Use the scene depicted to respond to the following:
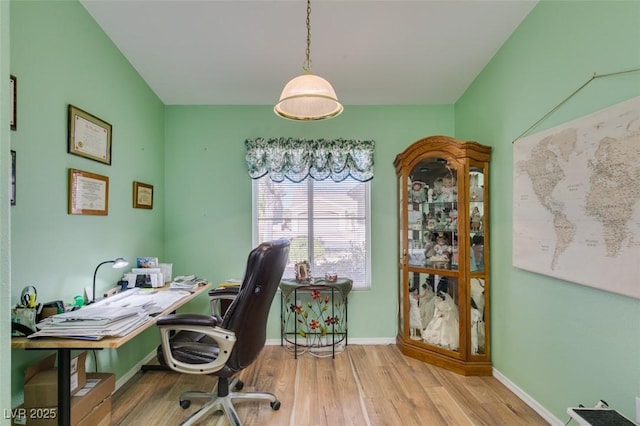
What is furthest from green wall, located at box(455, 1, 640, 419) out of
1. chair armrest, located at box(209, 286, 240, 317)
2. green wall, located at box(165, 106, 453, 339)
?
chair armrest, located at box(209, 286, 240, 317)

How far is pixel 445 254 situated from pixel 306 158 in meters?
1.69

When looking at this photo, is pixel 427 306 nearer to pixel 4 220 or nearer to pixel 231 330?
pixel 231 330

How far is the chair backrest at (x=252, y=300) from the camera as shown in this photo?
1.69 m

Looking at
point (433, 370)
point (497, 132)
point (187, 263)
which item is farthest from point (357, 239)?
point (187, 263)

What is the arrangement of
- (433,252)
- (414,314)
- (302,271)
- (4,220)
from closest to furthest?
(4,220)
(433,252)
(414,314)
(302,271)

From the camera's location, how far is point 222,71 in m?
2.70

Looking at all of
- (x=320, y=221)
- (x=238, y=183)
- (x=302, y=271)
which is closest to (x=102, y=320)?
(x=302, y=271)

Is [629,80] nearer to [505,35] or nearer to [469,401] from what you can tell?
[505,35]

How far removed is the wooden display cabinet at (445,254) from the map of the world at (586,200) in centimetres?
49

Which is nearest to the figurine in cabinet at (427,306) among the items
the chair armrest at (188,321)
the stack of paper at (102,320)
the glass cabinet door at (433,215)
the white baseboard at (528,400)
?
the glass cabinet door at (433,215)

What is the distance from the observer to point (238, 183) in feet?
10.9

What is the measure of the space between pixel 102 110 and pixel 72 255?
1.08 metres

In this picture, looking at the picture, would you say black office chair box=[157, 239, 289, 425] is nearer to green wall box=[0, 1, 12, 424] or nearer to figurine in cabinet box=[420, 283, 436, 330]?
green wall box=[0, 1, 12, 424]

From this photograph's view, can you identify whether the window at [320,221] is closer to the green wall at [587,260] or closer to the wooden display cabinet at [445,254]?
the wooden display cabinet at [445,254]
